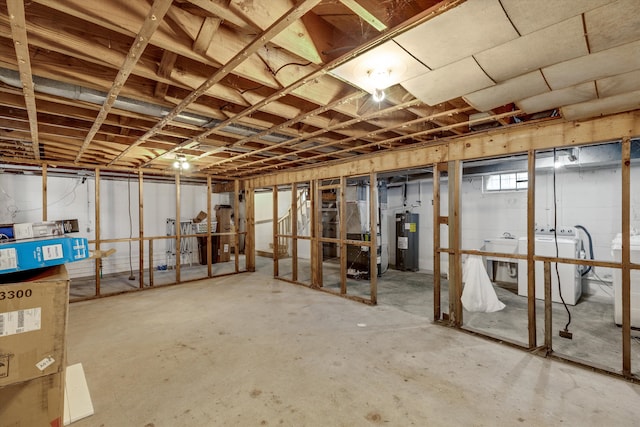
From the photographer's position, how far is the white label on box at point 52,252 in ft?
3.68

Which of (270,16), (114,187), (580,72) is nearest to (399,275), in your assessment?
(580,72)

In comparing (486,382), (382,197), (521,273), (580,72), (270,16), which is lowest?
(486,382)

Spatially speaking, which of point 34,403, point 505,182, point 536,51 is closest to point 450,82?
point 536,51

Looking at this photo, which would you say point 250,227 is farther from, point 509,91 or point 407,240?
point 509,91

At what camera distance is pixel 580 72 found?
169cm

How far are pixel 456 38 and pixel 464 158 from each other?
2.06 metres

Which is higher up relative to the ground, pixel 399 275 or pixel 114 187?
pixel 114 187

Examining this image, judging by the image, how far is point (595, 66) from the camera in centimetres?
163

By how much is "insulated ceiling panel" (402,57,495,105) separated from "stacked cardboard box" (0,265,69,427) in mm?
2072

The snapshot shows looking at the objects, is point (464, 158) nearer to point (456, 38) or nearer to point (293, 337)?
point (456, 38)

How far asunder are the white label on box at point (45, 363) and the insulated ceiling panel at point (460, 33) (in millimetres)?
2005

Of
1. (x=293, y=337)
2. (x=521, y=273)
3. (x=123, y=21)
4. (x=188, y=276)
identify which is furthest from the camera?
(x=188, y=276)

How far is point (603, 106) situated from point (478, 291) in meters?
2.55

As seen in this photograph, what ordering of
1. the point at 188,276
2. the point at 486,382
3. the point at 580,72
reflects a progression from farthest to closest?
1. the point at 188,276
2. the point at 486,382
3. the point at 580,72
